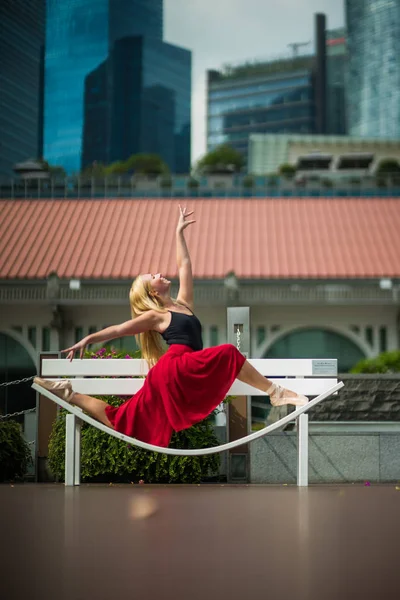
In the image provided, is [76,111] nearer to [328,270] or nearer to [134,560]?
[328,270]

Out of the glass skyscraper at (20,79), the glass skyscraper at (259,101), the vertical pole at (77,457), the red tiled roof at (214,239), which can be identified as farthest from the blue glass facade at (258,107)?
the vertical pole at (77,457)

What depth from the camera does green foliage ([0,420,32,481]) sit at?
802cm

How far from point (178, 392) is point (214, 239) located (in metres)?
24.1

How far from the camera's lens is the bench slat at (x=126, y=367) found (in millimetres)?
7258

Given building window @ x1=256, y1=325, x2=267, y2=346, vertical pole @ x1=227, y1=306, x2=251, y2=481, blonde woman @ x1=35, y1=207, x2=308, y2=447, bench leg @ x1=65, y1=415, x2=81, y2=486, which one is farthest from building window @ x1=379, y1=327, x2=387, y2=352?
bench leg @ x1=65, y1=415, x2=81, y2=486

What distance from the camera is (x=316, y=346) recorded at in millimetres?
29828

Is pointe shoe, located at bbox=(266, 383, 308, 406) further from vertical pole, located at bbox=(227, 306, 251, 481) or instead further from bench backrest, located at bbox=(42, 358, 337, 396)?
vertical pole, located at bbox=(227, 306, 251, 481)

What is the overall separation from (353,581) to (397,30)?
117711 mm

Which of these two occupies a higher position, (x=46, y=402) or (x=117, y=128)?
(x=117, y=128)

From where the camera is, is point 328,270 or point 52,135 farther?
point 52,135

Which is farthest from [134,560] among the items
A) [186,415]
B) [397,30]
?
[397,30]

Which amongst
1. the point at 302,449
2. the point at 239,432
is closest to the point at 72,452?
the point at 239,432

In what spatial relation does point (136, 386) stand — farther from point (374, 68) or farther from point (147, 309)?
point (374, 68)

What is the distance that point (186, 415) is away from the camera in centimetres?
667
